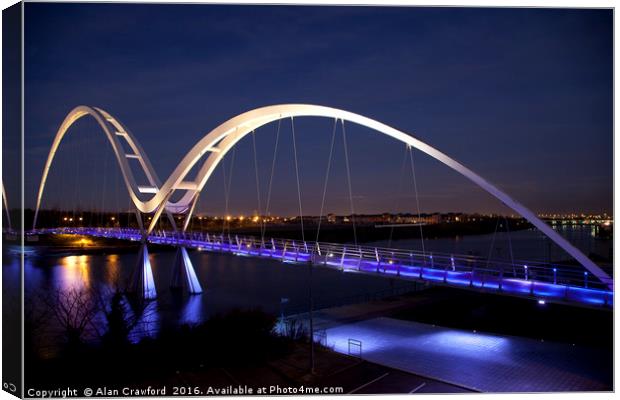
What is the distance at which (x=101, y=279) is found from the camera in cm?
2894

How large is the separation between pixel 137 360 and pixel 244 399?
3.19m

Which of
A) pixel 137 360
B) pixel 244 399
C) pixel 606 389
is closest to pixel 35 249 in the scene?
pixel 137 360

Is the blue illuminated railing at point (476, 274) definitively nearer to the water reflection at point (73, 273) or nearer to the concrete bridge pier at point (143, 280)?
the concrete bridge pier at point (143, 280)

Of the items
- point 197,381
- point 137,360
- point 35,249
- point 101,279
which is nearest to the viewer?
point 197,381

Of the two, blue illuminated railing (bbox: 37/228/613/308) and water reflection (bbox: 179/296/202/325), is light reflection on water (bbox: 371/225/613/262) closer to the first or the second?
water reflection (bbox: 179/296/202/325)

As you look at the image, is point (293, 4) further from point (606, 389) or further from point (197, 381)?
point (606, 389)

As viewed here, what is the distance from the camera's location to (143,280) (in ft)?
73.6

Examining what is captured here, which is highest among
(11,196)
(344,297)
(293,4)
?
(293,4)

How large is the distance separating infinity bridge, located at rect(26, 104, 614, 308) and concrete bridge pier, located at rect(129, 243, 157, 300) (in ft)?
0.15

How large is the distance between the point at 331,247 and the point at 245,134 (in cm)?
655

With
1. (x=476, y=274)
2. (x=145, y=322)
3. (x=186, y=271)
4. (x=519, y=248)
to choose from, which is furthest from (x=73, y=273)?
(x=519, y=248)

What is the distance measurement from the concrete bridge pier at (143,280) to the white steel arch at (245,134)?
89.4 inches

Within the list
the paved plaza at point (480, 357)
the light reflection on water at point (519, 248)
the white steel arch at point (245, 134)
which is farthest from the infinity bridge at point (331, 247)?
the light reflection on water at point (519, 248)

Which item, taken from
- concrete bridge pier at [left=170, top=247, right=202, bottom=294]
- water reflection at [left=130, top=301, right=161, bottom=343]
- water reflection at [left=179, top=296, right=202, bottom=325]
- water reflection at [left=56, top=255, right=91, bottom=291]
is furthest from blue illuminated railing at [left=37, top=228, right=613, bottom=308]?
water reflection at [left=56, top=255, right=91, bottom=291]
